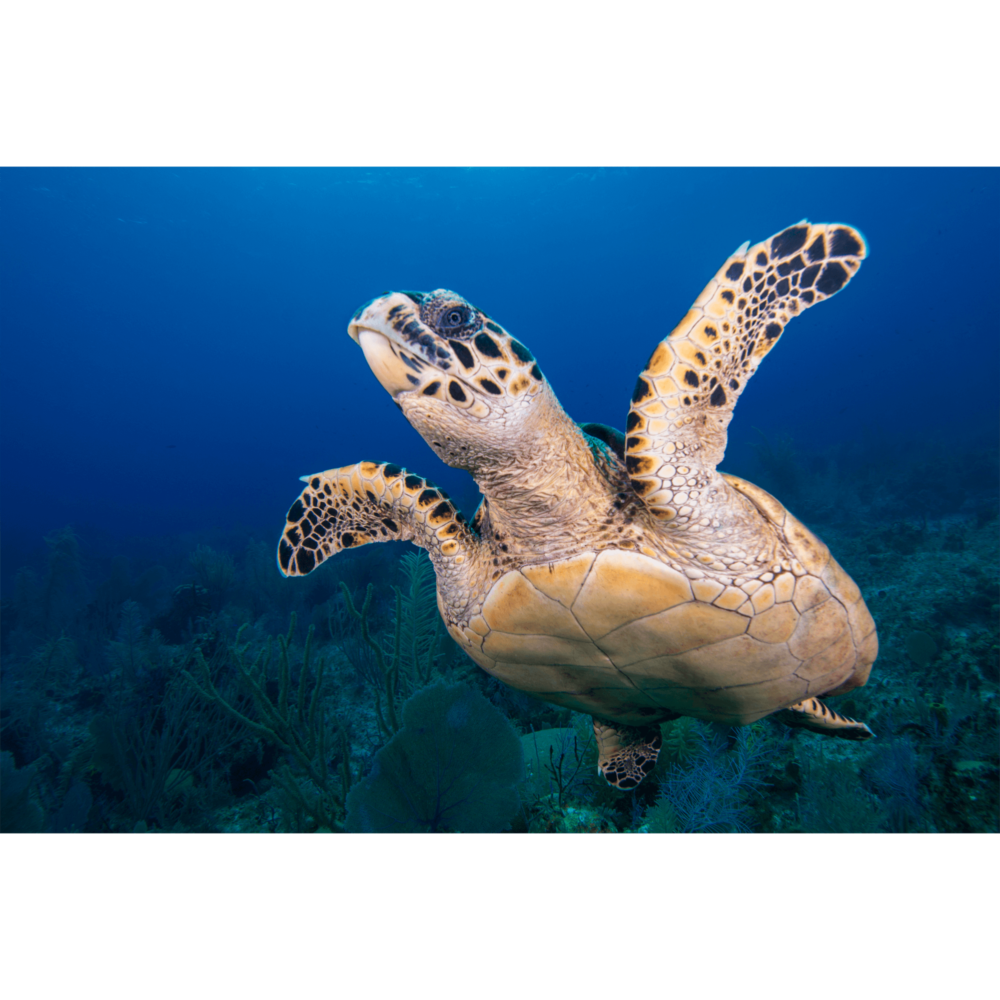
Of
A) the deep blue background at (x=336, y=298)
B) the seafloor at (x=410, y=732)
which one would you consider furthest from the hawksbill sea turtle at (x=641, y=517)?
the deep blue background at (x=336, y=298)

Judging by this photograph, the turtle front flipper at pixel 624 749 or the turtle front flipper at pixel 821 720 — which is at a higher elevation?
the turtle front flipper at pixel 821 720

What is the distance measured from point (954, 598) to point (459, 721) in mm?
5989

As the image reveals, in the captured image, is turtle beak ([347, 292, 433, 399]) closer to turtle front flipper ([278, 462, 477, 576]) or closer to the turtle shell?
turtle front flipper ([278, 462, 477, 576])

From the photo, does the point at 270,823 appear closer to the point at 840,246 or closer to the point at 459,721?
the point at 459,721

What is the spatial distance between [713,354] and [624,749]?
7.70 feet

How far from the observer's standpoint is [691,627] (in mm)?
1819

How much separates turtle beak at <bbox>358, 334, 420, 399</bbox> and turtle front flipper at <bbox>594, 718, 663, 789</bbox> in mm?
2351

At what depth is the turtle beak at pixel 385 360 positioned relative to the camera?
148 centimetres

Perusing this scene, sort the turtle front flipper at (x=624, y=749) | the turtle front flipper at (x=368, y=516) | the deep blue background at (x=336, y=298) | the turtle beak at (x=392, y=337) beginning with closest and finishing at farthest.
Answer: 1. the turtle beak at (x=392, y=337)
2. the turtle front flipper at (x=368, y=516)
3. the turtle front flipper at (x=624, y=749)
4. the deep blue background at (x=336, y=298)

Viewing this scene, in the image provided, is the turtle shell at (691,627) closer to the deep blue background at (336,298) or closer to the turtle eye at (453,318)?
the turtle eye at (453,318)

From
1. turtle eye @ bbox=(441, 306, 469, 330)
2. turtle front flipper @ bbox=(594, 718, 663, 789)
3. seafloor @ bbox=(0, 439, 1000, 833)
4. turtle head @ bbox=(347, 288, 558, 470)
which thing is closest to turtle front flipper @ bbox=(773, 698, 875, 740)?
seafloor @ bbox=(0, 439, 1000, 833)

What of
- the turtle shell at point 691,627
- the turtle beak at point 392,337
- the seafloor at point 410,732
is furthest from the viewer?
the seafloor at point 410,732

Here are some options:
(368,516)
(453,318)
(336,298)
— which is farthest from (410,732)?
(336,298)

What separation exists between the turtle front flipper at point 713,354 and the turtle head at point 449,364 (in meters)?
0.43
